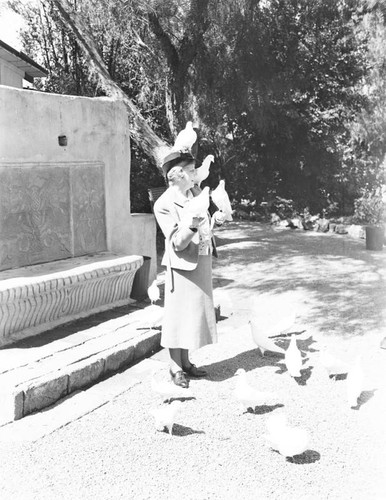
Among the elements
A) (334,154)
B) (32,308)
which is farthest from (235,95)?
(32,308)

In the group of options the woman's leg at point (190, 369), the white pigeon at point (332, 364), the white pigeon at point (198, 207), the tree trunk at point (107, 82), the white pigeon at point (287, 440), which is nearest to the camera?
the white pigeon at point (287, 440)

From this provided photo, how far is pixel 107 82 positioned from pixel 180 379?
23.6 ft

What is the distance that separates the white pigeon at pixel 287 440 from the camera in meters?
3.50

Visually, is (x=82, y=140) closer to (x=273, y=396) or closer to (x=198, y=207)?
(x=198, y=207)

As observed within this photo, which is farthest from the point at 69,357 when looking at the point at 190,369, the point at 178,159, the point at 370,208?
the point at 370,208

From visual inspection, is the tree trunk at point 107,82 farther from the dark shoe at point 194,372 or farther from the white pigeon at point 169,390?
the white pigeon at point 169,390

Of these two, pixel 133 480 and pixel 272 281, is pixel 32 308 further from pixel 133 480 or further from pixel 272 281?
pixel 272 281

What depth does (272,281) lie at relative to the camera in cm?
871

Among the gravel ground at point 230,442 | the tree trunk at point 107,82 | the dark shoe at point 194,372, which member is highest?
the tree trunk at point 107,82

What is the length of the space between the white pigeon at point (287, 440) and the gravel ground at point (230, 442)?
10cm

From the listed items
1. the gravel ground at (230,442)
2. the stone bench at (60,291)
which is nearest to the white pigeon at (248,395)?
the gravel ground at (230,442)

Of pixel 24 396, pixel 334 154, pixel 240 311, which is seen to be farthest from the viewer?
pixel 334 154

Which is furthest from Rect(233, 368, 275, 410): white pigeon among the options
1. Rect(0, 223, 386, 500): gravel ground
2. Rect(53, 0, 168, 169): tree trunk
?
Rect(53, 0, 168, 169): tree trunk

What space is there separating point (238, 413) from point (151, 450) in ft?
2.62
